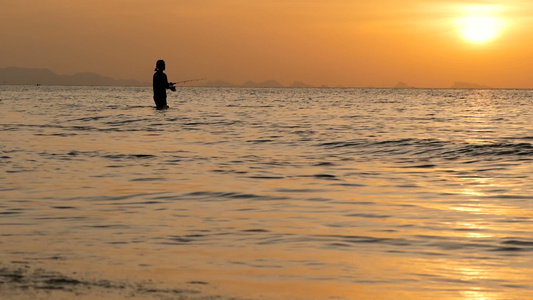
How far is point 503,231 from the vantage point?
8.53 m

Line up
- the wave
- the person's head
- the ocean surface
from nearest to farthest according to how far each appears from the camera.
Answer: the ocean surface → the wave → the person's head

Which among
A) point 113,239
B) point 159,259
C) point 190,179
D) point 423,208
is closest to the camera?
point 159,259

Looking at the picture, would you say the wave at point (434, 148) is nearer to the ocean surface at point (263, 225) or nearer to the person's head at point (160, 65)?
the ocean surface at point (263, 225)

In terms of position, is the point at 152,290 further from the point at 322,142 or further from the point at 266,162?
the point at 322,142

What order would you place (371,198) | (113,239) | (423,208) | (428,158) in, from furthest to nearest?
(428,158) < (371,198) < (423,208) < (113,239)

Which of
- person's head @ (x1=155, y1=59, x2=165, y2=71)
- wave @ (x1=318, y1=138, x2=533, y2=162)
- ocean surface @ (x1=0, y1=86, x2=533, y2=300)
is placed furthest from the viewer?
person's head @ (x1=155, y1=59, x2=165, y2=71)

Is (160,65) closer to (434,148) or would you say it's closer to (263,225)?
(434,148)

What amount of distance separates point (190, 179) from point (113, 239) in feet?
17.5

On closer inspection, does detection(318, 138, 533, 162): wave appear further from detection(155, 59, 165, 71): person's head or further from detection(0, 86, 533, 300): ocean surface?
detection(155, 59, 165, 71): person's head

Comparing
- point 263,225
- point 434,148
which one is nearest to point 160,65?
point 434,148

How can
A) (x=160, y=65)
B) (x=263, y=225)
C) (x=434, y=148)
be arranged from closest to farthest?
(x=263, y=225) < (x=434, y=148) < (x=160, y=65)

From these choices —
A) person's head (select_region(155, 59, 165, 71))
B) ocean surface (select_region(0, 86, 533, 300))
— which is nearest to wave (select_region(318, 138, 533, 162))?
ocean surface (select_region(0, 86, 533, 300))

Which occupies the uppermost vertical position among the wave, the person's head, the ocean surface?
the person's head

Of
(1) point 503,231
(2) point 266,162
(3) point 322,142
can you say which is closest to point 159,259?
(1) point 503,231
